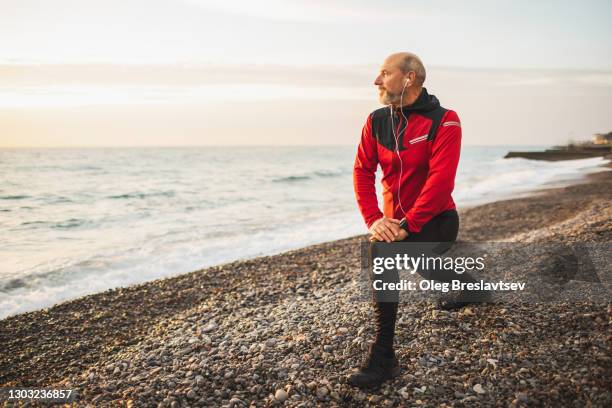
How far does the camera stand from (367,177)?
4.00m

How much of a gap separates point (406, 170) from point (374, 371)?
182 centimetres

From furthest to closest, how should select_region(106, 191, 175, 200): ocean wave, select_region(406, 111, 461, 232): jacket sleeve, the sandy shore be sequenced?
select_region(106, 191, 175, 200): ocean wave < the sandy shore < select_region(406, 111, 461, 232): jacket sleeve

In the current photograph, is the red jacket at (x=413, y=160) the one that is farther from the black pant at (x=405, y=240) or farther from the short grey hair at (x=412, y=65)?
the short grey hair at (x=412, y=65)

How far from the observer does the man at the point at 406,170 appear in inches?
138

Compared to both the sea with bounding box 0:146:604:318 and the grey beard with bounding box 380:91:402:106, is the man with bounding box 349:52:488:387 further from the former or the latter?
the sea with bounding box 0:146:604:318

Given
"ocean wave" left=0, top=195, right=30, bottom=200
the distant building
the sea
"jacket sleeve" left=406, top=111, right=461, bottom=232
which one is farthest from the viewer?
the distant building

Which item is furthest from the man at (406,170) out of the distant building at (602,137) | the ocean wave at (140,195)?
the distant building at (602,137)

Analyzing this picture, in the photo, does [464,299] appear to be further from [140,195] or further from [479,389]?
[140,195]

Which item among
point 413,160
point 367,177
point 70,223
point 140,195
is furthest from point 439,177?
point 140,195

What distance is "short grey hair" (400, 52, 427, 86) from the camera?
139 inches

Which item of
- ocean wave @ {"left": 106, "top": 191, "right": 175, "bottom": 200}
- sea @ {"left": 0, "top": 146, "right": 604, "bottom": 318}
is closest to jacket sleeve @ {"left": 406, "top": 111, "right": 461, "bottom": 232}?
sea @ {"left": 0, "top": 146, "right": 604, "bottom": 318}

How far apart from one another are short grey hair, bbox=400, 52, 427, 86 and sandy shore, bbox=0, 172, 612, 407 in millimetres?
2709

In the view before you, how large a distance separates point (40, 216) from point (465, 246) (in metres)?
18.3

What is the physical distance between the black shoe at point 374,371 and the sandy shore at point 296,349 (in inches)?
3.3
